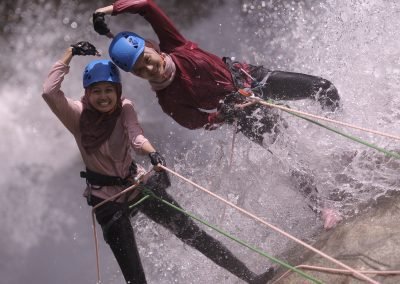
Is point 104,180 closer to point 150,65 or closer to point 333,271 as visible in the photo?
point 150,65

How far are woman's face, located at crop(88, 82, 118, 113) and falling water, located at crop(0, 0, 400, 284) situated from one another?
1.11 metres

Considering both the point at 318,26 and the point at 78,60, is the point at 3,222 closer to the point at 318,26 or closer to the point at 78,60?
the point at 78,60

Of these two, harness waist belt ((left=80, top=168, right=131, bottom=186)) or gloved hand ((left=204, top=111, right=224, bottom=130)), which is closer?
harness waist belt ((left=80, top=168, right=131, bottom=186))

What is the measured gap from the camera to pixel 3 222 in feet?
21.8

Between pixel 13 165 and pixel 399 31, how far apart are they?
4.65 metres

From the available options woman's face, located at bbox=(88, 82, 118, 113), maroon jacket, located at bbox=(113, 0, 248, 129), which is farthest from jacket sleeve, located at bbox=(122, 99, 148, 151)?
maroon jacket, located at bbox=(113, 0, 248, 129)

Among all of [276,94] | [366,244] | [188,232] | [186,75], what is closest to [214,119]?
[186,75]

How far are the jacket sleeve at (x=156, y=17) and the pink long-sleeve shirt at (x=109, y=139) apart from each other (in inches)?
16.5

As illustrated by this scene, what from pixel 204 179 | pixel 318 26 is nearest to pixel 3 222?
pixel 204 179

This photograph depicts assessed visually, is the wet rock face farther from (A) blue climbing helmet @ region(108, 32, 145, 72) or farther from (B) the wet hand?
(A) blue climbing helmet @ region(108, 32, 145, 72)

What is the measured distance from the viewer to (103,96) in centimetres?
279

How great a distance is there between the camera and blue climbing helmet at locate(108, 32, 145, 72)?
2.82m

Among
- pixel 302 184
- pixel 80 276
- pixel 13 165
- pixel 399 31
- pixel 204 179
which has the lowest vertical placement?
pixel 80 276

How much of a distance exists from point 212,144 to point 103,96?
3.09m
